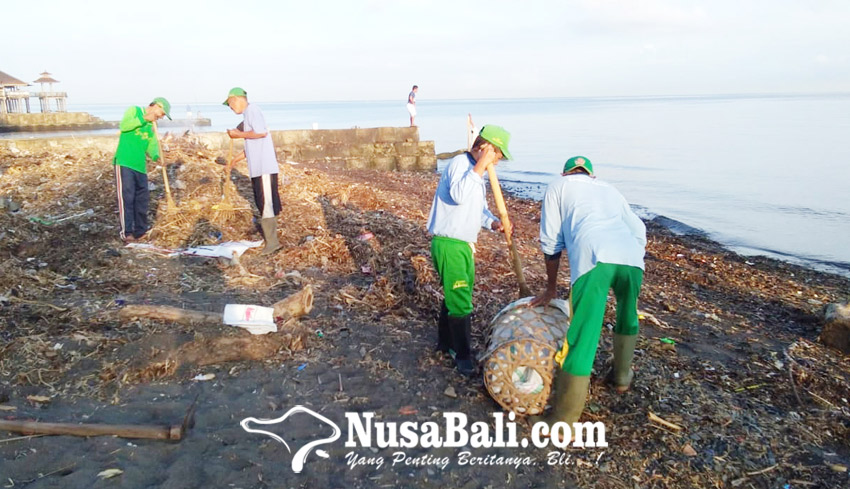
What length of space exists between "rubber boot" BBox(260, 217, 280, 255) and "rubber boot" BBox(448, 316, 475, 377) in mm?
3485

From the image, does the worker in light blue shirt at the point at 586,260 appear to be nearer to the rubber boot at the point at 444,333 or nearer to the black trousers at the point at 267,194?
the rubber boot at the point at 444,333

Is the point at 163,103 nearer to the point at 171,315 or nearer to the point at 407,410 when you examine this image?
the point at 171,315

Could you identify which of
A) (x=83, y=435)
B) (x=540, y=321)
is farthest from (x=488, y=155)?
(x=83, y=435)

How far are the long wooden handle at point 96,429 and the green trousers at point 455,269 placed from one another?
6.37 ft

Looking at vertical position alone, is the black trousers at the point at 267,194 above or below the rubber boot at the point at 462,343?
above

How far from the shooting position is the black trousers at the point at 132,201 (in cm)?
704

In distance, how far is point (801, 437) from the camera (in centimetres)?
357

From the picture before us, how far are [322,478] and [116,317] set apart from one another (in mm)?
2725

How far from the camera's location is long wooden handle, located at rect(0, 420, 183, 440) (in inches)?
124

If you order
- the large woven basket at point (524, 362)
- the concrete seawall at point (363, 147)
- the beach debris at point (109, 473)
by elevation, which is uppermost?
the concrete seawall at point (363, 147)

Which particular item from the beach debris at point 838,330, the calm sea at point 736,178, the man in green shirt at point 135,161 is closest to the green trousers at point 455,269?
the beach debris at point 838,330

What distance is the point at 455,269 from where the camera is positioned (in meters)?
3.96

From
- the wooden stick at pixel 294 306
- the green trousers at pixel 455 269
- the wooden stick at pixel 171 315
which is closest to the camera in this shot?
the green trousers at pixel 455 269

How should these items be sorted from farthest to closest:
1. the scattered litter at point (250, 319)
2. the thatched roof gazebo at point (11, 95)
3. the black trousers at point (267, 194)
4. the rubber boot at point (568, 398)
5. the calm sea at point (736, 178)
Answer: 1. the thatched roof gazebo at point (11, 95)
2. the calm sea at point (736, 178)
3. the black trousers at point (267, 194)
4. the scattered litter at point (250, 319)
5. the rubber boot at point (568, 398)
